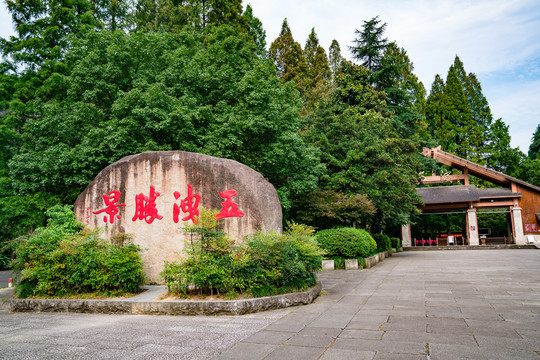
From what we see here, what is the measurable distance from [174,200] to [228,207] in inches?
51.1

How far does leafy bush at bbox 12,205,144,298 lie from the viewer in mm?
6730

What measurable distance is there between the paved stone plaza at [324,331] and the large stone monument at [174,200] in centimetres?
206

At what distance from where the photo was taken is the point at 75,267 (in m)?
6.79

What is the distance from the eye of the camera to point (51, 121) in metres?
11.9

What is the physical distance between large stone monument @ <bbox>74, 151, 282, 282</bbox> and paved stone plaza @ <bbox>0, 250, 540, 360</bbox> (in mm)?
2059

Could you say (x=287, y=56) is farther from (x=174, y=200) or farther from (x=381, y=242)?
(x=174, y=200)

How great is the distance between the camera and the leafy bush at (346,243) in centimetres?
1230

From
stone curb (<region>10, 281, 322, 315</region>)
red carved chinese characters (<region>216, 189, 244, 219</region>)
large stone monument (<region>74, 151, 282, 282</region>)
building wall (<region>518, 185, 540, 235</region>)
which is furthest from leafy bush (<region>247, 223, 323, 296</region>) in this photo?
building wall (<region>518, 185, 540, 235</region>)

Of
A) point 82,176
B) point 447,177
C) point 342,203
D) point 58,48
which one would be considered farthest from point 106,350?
point 447,177

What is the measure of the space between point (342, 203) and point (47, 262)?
31.2ft

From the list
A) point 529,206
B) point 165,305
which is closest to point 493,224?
point 529,206

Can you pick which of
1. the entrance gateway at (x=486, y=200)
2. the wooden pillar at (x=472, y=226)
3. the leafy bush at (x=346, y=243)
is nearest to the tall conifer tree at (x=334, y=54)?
the entrance gateway at (x=486, y=200)

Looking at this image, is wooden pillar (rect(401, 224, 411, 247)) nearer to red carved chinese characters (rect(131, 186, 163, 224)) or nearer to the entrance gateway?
the entrance gateway

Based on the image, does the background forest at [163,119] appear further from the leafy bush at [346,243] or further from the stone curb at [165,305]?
the stone curb at [165,305]
